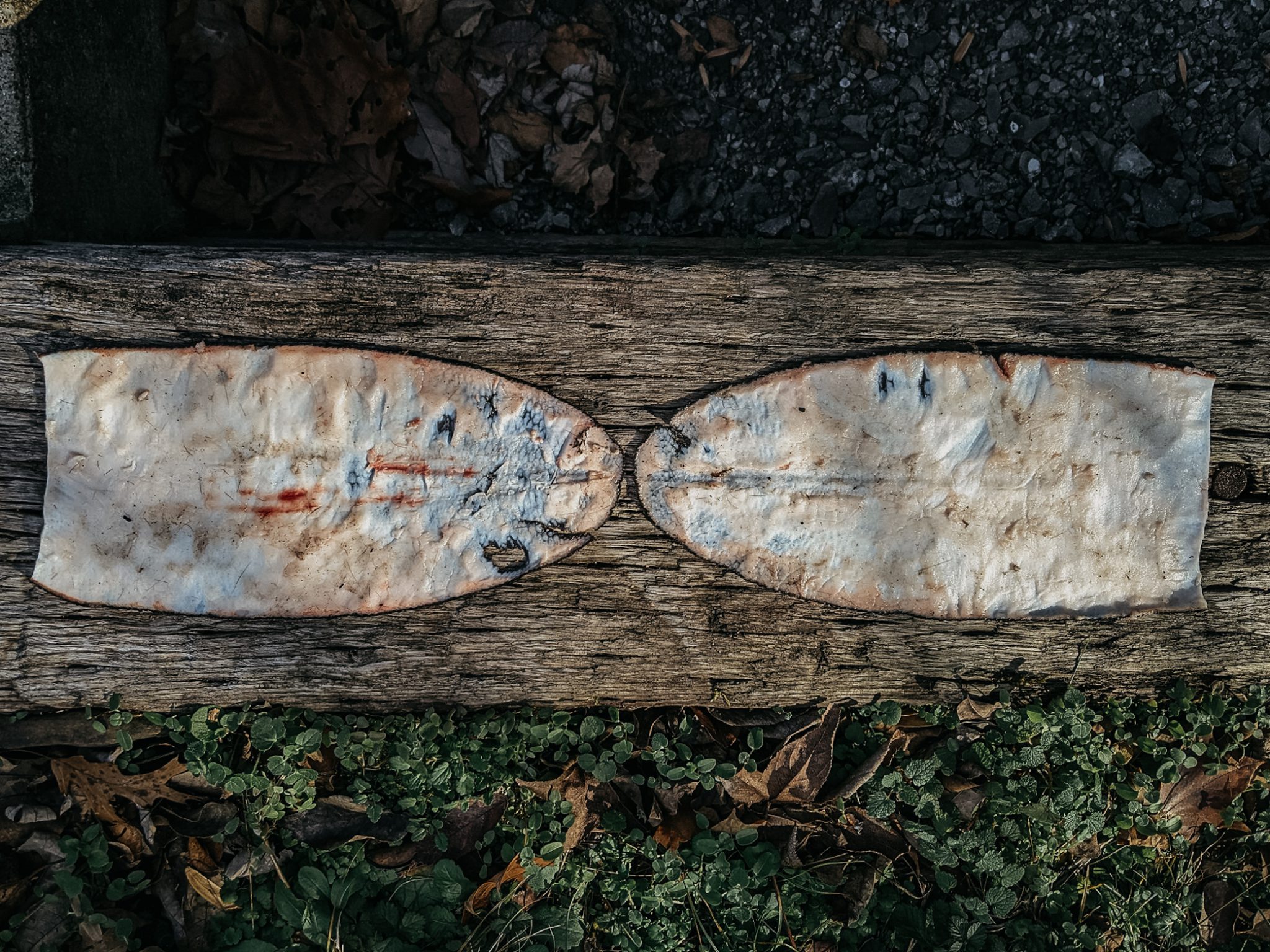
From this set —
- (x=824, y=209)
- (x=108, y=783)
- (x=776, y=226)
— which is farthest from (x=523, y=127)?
(x=108, y=783)

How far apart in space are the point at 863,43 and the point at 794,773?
2.44 meters

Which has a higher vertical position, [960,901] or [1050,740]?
[1050,740]

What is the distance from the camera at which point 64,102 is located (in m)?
2.26

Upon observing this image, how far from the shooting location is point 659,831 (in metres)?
2.47

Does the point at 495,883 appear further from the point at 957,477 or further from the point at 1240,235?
the point at 1240,235

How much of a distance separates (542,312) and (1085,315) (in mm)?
1424

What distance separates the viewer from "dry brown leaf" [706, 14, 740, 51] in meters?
2.80

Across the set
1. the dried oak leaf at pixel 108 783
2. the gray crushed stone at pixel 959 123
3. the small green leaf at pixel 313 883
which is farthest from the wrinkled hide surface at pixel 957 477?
the dried oak leaf at pixel 108 783

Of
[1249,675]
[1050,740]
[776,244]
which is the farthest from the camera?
[776,244]

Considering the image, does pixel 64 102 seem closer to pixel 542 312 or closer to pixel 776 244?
pixel 542 312

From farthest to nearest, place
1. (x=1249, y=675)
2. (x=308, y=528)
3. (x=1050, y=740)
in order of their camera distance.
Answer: (x=1050, y=740)
(x=1249, y=675)
(x=308, y=528)

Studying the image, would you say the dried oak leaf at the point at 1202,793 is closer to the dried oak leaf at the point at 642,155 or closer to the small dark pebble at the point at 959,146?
the small dark pebble at the point at 959,146

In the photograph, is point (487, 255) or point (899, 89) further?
point (899, 89)

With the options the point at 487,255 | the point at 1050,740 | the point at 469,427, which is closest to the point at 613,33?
the point at 487,255
